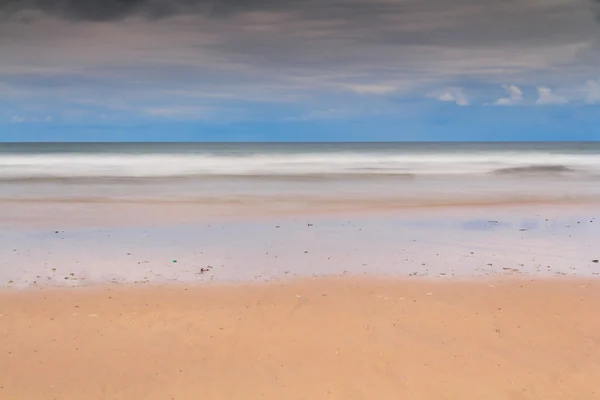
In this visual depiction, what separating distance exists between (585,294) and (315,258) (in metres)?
2.95

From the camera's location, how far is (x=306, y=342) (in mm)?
4281

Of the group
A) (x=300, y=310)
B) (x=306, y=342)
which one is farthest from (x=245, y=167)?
(x=306, y=342)

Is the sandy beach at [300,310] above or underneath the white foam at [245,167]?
above

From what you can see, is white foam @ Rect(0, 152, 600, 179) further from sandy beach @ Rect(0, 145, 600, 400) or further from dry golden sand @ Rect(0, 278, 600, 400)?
dry golden sand @ Rect(0, 278, 600, 400)

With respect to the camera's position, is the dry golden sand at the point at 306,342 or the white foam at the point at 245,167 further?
the white foam at the point at 245,167

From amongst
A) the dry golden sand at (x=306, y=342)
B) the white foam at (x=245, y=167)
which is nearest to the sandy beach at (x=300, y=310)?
the dry golden sand at (x=306, y=342)

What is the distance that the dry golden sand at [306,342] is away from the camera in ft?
11.8

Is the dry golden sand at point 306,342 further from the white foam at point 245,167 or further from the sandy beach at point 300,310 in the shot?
the white foam at point 245,167

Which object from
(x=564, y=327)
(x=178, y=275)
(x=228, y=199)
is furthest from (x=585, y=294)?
(x=228, y=199)

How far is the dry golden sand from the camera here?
361 cm

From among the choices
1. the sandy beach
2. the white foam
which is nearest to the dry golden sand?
the sandy beach

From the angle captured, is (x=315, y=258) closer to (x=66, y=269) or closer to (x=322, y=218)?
(x=66, y=269)

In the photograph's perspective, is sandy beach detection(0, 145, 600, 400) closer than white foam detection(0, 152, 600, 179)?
Yes

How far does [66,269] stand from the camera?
6422mm
